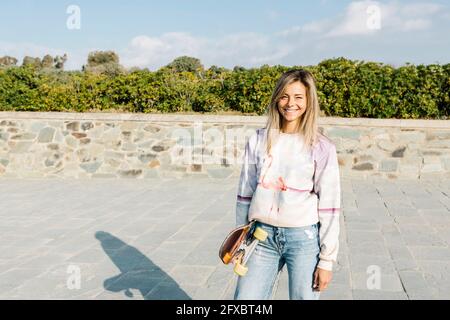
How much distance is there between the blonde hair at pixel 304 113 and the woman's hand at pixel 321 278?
54 centimetres

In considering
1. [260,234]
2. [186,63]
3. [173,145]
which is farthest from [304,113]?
[186,63]

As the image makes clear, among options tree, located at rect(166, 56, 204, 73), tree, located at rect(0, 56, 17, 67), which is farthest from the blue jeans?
tree, located at rect(0, 56, 17, 67)

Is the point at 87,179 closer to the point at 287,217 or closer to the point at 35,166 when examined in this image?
the point at 35,166

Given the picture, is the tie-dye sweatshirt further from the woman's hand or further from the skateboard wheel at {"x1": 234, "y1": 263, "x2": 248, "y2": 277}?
the skateboard wheel at {"x1": 234, "y1": 263, "x2": 248, "y2": 277}

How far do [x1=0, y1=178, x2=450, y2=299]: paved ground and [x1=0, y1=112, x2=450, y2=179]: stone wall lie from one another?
0.43 meters

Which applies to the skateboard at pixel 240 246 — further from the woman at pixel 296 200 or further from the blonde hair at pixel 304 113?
the blonde hair at pixel 304 113

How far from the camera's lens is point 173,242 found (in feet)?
15.2

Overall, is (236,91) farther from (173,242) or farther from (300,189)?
(300,189)

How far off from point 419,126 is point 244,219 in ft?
19.7

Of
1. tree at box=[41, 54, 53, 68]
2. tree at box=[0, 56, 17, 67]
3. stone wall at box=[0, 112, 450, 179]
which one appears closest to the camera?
stone wall at box=[0, 112, 450, 179]

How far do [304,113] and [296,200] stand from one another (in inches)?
15.5

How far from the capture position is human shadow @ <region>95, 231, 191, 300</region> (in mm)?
3367

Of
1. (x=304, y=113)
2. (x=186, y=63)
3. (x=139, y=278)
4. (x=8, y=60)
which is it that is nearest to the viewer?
(x=304, y=113)
